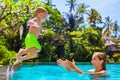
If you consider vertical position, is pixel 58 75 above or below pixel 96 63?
below

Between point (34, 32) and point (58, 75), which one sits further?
point (58, 75)

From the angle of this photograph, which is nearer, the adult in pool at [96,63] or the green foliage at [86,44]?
the adult in pool at [96,63]

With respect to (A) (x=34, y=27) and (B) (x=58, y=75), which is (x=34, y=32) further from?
(B) (x=58, y=75)

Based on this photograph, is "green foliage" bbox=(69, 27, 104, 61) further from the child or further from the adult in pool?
the adult in pool

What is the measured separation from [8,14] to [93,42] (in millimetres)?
16665

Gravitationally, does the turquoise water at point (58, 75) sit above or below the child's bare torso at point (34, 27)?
below

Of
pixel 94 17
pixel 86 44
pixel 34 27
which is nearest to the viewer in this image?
pixel 34 27

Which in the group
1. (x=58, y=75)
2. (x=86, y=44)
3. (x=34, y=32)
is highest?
(x=34, y=32)

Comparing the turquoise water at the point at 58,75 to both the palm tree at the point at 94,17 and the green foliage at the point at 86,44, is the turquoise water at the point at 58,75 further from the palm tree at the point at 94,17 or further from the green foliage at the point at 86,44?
the palm tree at the point at 94,17

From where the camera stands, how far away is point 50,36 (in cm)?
3562

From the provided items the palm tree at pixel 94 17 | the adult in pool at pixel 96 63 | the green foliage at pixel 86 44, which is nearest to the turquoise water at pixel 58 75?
the adult in pool at pixel 96 63

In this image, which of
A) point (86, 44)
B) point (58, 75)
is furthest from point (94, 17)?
point (58, 75)

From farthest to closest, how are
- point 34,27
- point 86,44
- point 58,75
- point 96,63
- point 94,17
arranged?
point 94,17, point 86,44, point 58,75, point 34,27, point 96,63

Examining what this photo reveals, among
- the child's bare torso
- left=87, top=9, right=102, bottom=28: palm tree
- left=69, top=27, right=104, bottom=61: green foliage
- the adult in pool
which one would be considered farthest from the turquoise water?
left=87, top=9, right=102, bottom=28: palm tree
